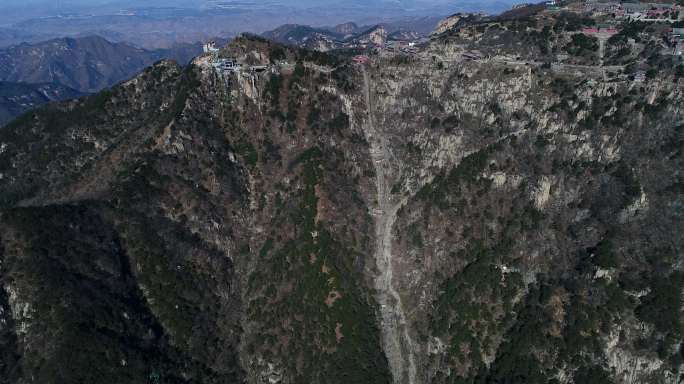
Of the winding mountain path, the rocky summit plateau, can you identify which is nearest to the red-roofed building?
the rocky summit plateau

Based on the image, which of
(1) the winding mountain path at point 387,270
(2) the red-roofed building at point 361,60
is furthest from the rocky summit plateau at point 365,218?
(2) the red-roofed building at point 361,60

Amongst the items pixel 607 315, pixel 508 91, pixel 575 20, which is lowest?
pixel 607 315

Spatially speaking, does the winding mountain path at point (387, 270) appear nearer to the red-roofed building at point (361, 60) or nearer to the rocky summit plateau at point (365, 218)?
the rocky summit plateau at point (365, 218)

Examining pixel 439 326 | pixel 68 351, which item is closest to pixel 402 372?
pixel 439 326

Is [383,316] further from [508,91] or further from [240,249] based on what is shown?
[508,91]

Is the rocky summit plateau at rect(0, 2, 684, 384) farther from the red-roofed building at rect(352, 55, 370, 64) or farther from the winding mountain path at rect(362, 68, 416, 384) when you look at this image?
the red-roofed building at rect(352, 55, 370, 64)

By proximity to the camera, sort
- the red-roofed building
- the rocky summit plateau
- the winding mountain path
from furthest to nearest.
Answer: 1. the red-roofed building
2. the winding mountain path
3. the rocky summit plateau
